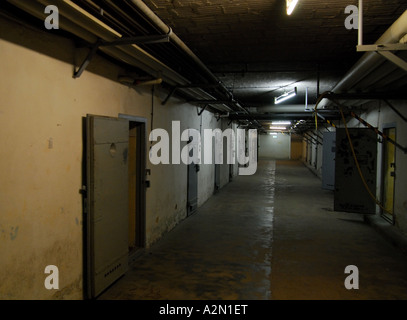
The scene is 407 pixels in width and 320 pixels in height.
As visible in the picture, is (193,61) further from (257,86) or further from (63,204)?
(257,86)

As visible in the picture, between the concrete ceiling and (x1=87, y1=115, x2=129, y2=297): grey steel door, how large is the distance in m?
1.36

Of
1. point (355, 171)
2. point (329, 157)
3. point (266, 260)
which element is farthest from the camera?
point (329, 157)

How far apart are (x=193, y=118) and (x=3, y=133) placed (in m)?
5.37

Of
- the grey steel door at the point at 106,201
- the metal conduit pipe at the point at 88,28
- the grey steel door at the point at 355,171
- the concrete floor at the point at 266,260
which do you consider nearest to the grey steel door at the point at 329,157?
the concrete floor at the point at 266,260

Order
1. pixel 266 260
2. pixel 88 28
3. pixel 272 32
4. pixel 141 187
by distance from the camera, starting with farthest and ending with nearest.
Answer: pixel 141 187, pixel 266 260, pixel 272 32, pixel 88 28

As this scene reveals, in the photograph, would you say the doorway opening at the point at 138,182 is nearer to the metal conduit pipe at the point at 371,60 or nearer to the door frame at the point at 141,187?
the door frame at the point at 141,187

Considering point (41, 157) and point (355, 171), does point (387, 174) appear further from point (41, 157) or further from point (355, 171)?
point (41, 157)

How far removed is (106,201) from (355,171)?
5.00m

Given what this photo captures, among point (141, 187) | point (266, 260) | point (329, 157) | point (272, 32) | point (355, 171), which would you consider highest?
point (272, 32)

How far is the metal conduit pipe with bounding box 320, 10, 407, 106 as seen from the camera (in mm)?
2746

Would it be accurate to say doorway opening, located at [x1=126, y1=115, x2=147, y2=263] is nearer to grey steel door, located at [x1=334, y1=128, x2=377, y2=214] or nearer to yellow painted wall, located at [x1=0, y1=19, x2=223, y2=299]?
yellow painted wall, located at [x1=0, y1=19, x2=223, y2=299]

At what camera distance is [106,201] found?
3443 millimetres

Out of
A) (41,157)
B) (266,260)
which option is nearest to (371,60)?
(266,260)

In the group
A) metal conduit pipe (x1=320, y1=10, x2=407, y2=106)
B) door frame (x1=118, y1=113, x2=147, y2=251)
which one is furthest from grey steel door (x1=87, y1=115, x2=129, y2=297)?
metal conduit pipe (x1=320, y1=10, x2=407, y2=106)
